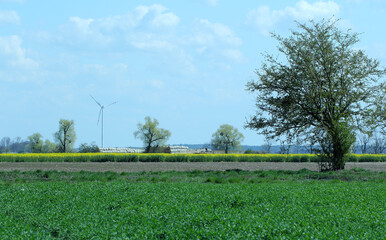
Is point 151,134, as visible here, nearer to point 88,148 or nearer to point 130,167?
point 88,148

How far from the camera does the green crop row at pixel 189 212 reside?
10.7 metres

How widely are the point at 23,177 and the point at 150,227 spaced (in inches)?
708

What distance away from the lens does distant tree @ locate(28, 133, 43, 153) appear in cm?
13150

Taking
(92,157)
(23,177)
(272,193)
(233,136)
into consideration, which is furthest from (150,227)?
(233,136)

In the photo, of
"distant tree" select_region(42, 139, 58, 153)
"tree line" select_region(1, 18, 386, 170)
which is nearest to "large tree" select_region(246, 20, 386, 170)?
"tree line" select_region(1, 18, 386, 170)

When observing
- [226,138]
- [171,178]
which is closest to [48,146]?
[226,138]

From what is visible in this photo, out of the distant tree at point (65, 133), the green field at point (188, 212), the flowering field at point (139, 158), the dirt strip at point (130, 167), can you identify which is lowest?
the green field at point (188, 212)

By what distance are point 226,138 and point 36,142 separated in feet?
183

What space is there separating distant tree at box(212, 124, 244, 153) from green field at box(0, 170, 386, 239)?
4334 inches

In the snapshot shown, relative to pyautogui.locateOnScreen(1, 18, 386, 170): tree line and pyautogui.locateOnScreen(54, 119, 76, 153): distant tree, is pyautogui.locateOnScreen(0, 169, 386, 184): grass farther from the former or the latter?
pyautogui.locateOnScreen(54, 119, 76, 153): distant tree

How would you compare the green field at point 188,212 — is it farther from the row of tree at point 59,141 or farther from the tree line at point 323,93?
the row of tree at point 59,141

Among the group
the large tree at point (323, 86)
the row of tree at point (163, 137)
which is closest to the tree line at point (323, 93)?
the large tree at point (323, 86)

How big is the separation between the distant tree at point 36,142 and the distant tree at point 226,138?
50.6m

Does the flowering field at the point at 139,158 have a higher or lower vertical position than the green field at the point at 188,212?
higher
